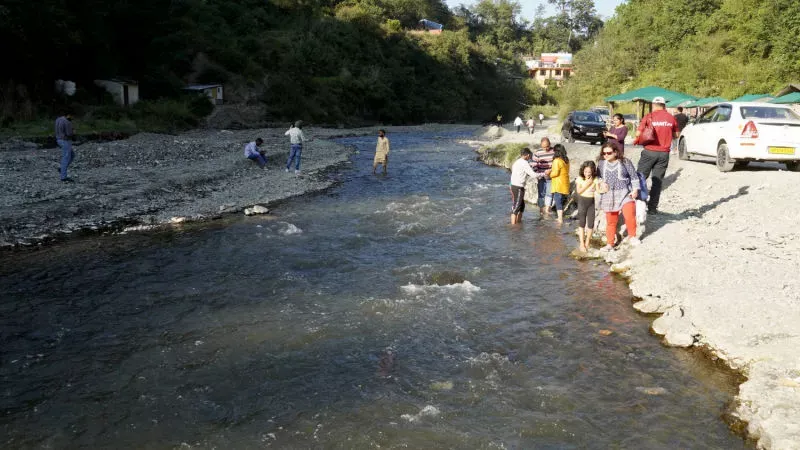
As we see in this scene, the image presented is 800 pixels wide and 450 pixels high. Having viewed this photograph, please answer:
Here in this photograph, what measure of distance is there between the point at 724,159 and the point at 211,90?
42385 millimetres

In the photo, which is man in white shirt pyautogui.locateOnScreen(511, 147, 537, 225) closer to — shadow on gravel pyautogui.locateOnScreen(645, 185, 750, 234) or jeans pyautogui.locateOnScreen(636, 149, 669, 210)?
jeans pyautogui.locateOnScreen(636, 149, 669, 210)

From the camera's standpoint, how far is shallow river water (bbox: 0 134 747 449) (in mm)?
5199

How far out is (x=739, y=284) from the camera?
770 cm

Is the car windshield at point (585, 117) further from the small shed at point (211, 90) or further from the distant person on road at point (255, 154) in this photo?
the small shed at point (211, 90)

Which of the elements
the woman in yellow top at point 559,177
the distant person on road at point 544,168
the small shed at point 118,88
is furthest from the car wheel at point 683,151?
the small shed at point 118,88

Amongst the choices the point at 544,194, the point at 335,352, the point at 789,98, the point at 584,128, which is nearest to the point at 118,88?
the point at 584,128

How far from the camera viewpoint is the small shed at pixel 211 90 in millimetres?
46284

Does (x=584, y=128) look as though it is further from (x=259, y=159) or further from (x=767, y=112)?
(x=259, y=159)

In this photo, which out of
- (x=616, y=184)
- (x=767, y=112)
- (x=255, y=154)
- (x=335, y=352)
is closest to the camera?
(x=335, y=352)

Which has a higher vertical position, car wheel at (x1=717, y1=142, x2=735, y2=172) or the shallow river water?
car wheel at (x1=717, y1=142, x2=735, y2=172)

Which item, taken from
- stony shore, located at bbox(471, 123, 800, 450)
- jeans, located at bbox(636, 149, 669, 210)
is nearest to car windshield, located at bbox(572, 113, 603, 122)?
stony shore, located at bbox(471, 123, 800, 450)

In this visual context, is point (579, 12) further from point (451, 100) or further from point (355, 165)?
point (355, 165)

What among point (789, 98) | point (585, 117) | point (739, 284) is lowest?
point (739, 284)

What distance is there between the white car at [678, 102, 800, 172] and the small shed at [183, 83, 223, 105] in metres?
38.3
